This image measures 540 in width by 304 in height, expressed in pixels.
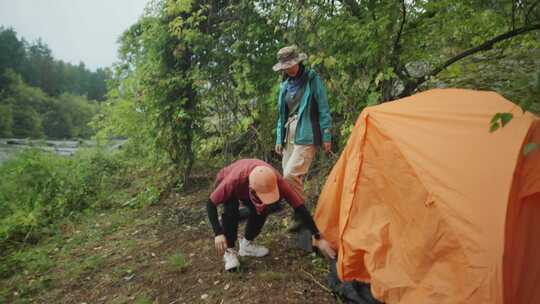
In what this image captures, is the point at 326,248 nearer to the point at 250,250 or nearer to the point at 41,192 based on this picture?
the point at 250,250

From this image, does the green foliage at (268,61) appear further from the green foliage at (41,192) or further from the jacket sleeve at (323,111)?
the green foliage at (41,192)

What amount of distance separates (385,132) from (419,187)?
46 cm

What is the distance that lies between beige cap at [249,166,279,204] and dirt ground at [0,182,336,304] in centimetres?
71

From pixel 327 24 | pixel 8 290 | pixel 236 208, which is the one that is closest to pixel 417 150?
pixel 236 208

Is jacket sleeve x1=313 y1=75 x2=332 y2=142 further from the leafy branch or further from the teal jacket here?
the leafy branch

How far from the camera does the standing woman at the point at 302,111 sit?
3297 millimetres

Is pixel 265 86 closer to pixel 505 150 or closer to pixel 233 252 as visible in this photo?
pixel 233 252

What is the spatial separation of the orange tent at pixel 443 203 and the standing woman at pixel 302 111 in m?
0.65

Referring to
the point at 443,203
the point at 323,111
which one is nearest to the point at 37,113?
the point at 323,111

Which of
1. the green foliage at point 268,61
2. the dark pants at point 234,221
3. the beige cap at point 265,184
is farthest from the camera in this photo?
the green foliage at point 268,61

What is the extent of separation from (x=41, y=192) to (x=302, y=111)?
5.16m

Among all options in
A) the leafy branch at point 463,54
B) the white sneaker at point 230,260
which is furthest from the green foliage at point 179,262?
the leafy branch at point 463,54

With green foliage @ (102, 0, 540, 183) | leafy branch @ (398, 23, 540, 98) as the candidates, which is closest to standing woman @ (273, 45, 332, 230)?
green foliage @ (102, 0, 540, 183)

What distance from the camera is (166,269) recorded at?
3432 millimetres
